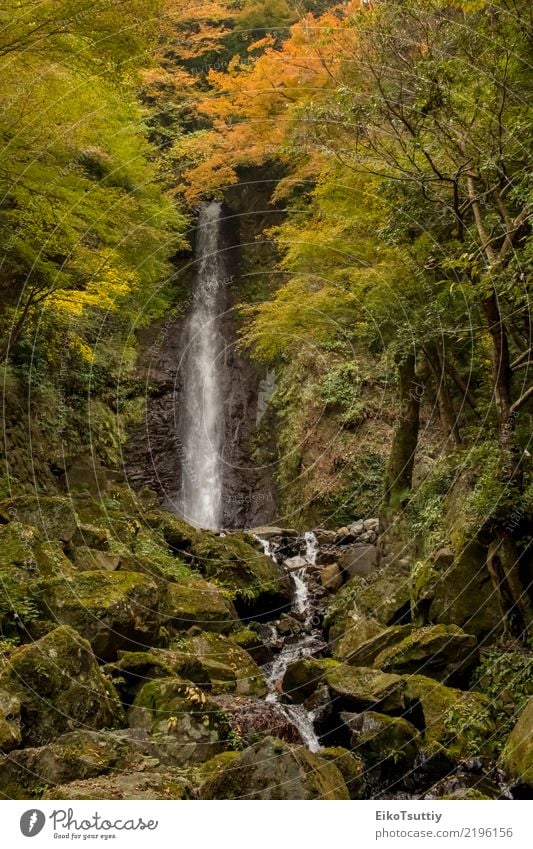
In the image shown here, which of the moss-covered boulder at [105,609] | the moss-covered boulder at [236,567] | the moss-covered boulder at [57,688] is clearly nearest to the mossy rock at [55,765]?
the moss-covered boulder at [57,688]

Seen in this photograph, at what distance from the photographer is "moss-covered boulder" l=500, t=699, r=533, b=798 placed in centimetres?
620

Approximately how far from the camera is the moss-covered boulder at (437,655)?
861 centimetres

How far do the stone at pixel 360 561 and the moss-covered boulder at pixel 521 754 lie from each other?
21.9ft

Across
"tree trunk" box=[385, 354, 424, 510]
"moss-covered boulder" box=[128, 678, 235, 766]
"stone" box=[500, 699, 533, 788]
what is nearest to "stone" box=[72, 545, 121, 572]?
"moss-covered boulder" box=[128, 678, 235, 766]

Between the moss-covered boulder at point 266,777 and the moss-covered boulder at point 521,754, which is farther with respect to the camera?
the moss-covered boulder at point 521,754

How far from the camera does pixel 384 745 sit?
7.51m

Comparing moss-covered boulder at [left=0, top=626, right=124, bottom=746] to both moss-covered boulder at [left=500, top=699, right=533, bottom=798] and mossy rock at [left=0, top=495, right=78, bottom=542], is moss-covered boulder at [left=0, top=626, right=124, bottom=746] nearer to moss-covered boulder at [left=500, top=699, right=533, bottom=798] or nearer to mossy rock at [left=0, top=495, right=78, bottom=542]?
mossy rock at [left=0, top=495, right=78, bottom=542]

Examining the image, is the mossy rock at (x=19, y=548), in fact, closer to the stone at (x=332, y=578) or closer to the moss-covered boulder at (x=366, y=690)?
the moss-covered boulder at (x=366, y=690)

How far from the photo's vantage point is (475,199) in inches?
343

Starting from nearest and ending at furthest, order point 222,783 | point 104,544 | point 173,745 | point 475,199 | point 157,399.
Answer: point 222,783, point 173,745, point 475,199, point 104,544, point 157,399

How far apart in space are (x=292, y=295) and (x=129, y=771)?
12.4m
